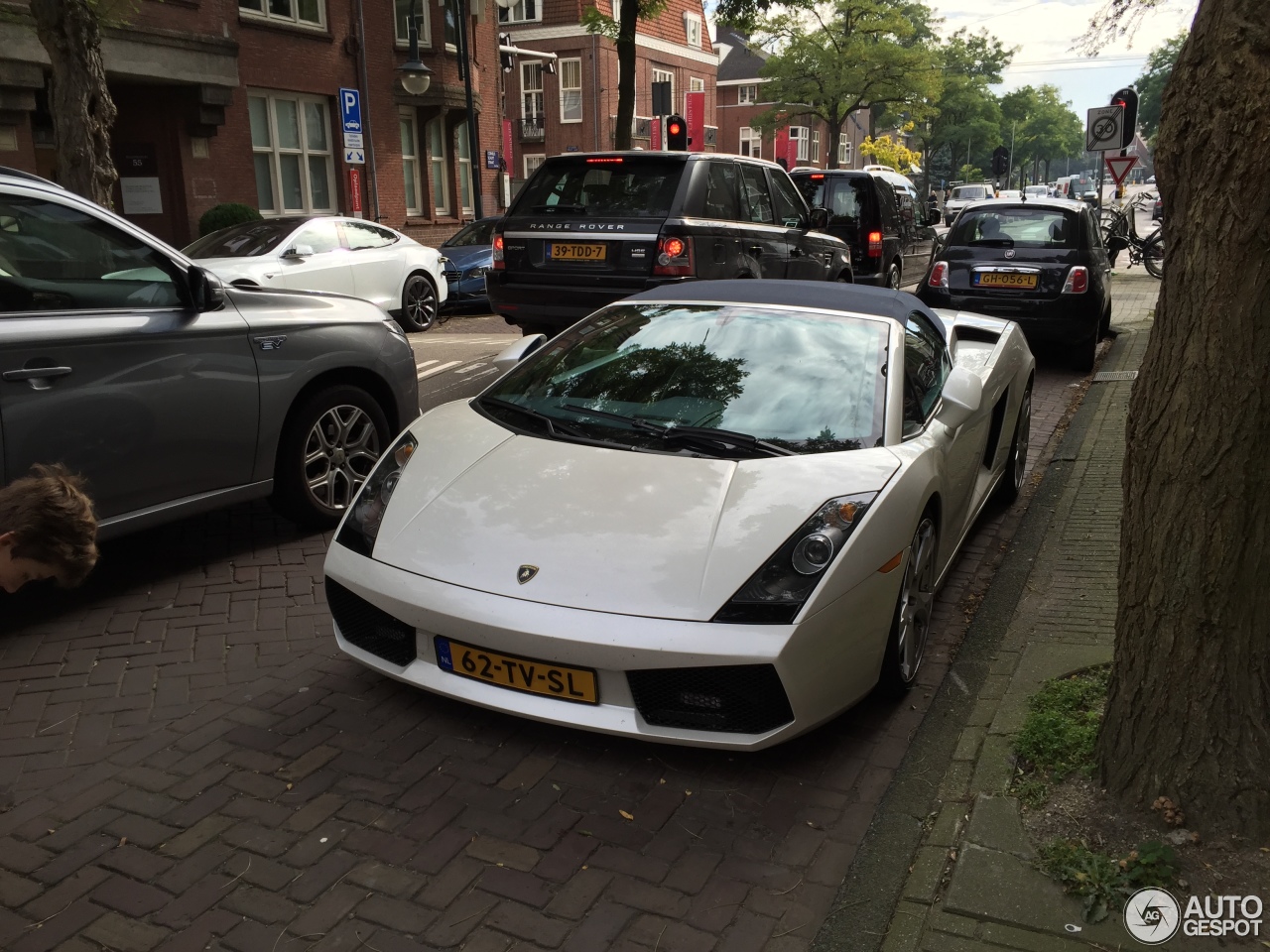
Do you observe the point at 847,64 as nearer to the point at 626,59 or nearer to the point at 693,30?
the point at 693,30

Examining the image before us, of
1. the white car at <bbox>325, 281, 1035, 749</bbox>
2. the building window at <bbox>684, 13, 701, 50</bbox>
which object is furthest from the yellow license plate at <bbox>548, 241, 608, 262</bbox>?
the building window at <bbox>684, 13, 701, 50</bbox>

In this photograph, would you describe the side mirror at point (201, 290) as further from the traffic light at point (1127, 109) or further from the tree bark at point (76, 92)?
the traffic light at point (1127, 109)

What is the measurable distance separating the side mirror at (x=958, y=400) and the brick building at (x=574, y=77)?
39.7 metres

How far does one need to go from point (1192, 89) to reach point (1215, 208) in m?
0.30

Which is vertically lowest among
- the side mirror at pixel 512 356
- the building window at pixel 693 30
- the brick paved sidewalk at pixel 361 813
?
the brick paved sidewalk at pixel 361 813

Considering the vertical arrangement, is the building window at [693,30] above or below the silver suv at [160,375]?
above

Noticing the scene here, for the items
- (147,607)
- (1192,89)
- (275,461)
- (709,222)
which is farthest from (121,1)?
(1192,89)

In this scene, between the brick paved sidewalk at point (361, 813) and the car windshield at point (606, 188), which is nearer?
the brick paved sidewalk at point (361, 813)

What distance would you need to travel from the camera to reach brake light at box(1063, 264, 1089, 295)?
10.4 m

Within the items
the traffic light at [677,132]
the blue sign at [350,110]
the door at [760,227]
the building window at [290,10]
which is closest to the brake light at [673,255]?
the door at [760,227]

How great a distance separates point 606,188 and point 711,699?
6.75m

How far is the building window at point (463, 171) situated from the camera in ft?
86.9

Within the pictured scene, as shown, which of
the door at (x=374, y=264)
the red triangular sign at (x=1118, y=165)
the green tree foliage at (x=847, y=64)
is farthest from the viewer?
the green tree foliage at (x=847, y=64)

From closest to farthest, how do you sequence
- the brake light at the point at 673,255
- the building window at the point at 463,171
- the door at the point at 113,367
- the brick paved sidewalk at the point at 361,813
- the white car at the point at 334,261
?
the brick paved sidewalk at the point at 361,813 → the door at the point at 113,367 → the brake light at the point at 673,255 → the white car at the point at 334,261 → the building window at the point at 463,171
